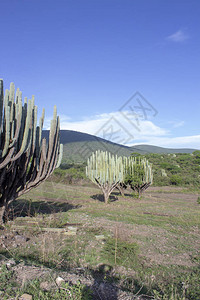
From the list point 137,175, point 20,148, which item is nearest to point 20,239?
point 20,148

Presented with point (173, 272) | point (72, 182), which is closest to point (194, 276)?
point (173, 272)

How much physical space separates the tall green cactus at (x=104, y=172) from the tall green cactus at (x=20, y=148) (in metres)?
6.51

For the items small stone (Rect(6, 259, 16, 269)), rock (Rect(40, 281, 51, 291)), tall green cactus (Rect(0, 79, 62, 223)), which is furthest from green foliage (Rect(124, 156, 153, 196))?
rock (Rect(40, 281, 51, 291))

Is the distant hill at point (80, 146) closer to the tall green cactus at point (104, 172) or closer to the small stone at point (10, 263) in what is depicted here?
the tall green cactus at point (104, 172)

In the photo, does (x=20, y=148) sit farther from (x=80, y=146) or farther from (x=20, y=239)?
(x=80, y=146)

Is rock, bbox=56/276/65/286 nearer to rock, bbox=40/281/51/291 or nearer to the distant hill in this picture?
rock, bbox=40/281/51/291

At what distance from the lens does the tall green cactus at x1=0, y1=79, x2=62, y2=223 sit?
542cm

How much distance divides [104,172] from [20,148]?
27.3 feet

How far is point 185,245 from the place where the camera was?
5.73 meters

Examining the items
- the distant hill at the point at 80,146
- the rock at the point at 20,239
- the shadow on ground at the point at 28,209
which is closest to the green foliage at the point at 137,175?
the shadow on ground at the point at 28,209

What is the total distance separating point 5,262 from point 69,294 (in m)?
1.32

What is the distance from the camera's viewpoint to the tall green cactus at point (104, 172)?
1374cm

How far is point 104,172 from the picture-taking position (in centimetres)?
1373

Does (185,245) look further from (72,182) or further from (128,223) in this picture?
(72,182)
